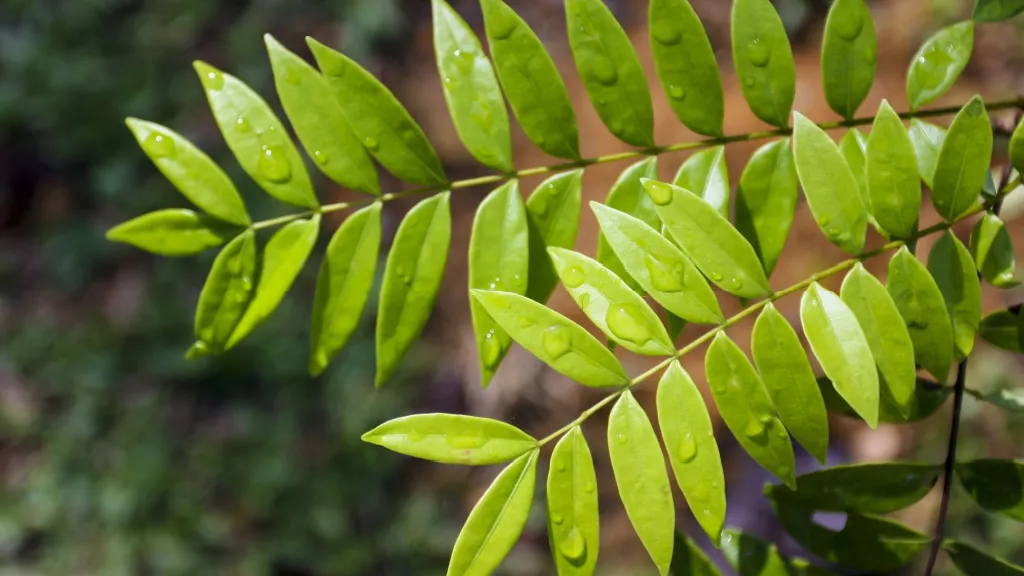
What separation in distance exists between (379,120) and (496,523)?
53cm

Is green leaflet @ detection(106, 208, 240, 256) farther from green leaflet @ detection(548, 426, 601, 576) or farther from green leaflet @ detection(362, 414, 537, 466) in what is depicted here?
green leaflet @ detection(548, 426, 601, 576)

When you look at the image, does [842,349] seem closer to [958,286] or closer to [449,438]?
[958,286]

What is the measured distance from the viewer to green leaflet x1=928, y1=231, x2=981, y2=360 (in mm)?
896

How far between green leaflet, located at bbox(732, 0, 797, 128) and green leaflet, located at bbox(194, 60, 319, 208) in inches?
23.7

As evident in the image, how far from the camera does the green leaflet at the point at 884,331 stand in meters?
0.83

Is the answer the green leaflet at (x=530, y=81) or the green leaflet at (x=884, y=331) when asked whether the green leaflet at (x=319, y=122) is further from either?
the green leaflet at (x=884, y=331)

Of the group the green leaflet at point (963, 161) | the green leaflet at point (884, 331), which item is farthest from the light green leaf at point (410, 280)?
the green leaflet at point (963, 161)

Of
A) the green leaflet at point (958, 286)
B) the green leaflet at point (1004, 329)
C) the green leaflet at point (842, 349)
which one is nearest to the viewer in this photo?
the green leaflet at point (842, 349)

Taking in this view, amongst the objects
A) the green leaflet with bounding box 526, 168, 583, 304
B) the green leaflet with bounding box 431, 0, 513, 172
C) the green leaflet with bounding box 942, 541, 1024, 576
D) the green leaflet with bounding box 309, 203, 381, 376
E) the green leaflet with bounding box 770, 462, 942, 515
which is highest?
the green leaflet with bounding box 431, 0, 513, 172

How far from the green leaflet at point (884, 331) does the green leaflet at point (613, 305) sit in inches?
8.7

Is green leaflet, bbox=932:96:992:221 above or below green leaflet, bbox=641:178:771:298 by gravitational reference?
above

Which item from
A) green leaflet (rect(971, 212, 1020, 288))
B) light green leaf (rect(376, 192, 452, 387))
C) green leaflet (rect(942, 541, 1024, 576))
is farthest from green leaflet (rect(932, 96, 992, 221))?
light green leaf (rect(376, 192, 452, 387))

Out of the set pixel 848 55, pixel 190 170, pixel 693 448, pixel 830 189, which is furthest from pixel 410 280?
pixel 848 55

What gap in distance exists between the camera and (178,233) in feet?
3.27
